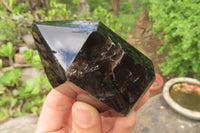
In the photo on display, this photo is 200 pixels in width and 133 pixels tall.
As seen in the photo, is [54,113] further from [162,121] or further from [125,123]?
[162,121]

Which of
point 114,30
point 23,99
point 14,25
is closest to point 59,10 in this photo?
point 14,25

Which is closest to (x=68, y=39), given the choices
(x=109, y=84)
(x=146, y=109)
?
(x=109, y=84)

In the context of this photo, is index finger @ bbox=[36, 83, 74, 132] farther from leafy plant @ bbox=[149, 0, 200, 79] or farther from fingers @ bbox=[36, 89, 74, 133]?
leafy plant @ bbox=[149, 0, 200, 79]

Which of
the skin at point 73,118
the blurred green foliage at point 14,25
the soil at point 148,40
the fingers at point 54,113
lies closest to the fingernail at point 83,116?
the skin at point 73,118

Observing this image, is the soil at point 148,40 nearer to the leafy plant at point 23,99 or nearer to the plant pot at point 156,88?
the plant pot at point 156,88

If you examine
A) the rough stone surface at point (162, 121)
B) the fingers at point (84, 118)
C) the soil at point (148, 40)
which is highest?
the fingers at point (84, 118)

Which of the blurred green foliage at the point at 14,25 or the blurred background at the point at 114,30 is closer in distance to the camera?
the blurred background at the point at 114,30
